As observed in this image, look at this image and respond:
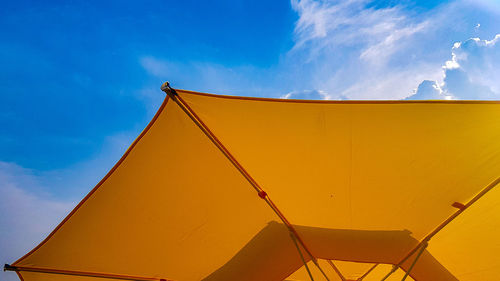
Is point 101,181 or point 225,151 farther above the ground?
point 101,181

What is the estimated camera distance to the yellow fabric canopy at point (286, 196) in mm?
2010

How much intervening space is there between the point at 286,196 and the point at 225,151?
61 cm

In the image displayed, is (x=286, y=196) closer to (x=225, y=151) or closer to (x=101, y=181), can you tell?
(x=225, y=151)

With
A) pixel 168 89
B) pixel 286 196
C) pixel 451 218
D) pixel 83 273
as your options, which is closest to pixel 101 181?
pixel 83 273

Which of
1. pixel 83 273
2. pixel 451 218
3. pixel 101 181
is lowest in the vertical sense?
pixel 451 218

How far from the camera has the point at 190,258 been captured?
8.59ft

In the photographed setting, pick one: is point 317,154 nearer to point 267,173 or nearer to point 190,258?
point 267,173

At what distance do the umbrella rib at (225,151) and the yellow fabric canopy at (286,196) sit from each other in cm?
1

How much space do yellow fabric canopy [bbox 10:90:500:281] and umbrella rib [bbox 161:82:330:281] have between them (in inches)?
0.4

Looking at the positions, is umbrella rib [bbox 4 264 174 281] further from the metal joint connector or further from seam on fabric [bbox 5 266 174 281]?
the metal joint connector

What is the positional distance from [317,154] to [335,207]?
489 millimetres

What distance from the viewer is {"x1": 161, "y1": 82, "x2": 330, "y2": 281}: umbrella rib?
6.61 ft

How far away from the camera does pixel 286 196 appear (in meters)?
2.38

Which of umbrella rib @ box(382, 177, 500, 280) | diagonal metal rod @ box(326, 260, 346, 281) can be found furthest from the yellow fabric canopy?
diagonal metal rod @ box(326, 260, 346, 281)
